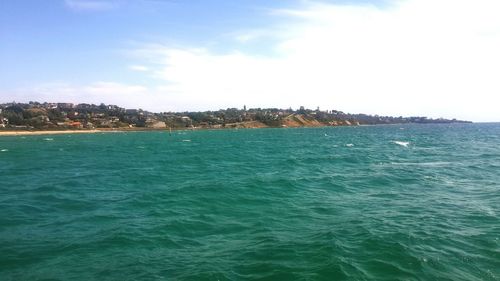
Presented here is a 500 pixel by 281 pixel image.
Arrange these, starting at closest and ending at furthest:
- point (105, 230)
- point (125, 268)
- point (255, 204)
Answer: point (125, 268), point (105, 230), point (255, 204)

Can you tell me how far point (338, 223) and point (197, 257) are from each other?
296 inches

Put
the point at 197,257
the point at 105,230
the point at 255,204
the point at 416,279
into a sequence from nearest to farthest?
1. the point at 416,279
2. the point at 197,257
3. the point at 105,230
4. the point at 255,204

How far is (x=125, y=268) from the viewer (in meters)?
13.6

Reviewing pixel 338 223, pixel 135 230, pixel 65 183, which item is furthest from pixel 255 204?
pixel 65 183

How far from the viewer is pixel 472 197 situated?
25.4 m

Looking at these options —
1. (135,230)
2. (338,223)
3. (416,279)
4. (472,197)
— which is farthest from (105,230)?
(472,197)

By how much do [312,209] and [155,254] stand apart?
1026 centimetres

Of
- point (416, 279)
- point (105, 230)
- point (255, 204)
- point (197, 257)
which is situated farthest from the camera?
point (255, 204)

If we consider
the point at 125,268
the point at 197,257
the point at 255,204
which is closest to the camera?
the point at 125,268

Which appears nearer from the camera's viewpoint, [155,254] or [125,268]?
[125,268]

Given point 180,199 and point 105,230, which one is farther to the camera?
point 180,199

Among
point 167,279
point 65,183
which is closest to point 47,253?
point 167,279

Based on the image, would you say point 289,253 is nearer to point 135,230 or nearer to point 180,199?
point 135,230

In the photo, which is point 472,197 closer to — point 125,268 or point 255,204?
point 255,204
